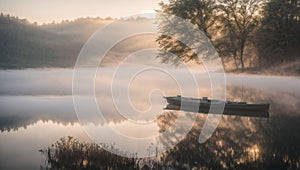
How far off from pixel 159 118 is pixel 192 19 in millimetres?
42548

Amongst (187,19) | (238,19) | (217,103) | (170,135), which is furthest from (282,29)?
(170,135)

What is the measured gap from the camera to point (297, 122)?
30.5 meters

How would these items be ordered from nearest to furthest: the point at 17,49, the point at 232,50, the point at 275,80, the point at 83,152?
the point at 83,152, the point at 275,80, the point at 232,50, the point at 17,49

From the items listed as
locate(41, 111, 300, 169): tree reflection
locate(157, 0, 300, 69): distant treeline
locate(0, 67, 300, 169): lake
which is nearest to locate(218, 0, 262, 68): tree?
locate(157, 0, 300, 69): distant treeline

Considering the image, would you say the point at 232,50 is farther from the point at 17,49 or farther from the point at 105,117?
the point at 17,49

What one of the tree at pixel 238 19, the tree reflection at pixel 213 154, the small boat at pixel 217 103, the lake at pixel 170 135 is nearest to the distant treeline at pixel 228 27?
the tree at pixel 238 19

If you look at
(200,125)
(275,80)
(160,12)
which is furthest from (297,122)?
(160,12)

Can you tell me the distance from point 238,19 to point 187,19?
10.9m

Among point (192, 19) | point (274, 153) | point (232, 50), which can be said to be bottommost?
point (274, 153)

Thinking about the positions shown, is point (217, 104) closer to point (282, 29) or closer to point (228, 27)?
point (282, 29)

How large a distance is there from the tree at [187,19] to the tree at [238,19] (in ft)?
7.96

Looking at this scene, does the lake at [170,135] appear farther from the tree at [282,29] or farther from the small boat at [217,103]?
the tree at [282,29]

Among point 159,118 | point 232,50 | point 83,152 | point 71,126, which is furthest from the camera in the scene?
point 232,50

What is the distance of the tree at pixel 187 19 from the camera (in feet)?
244
